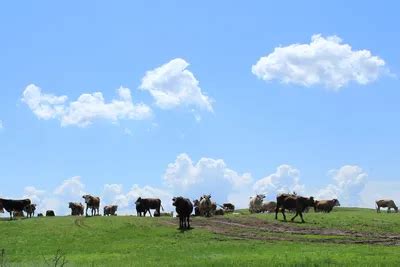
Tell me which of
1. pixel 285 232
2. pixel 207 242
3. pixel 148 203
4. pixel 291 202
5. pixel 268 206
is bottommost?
pixel 207 242

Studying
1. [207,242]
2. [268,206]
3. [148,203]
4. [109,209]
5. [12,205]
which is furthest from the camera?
[109,209]

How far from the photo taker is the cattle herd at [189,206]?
49250 mm

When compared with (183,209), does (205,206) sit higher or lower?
higher

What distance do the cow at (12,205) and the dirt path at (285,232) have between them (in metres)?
26.8

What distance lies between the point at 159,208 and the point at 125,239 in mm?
32436

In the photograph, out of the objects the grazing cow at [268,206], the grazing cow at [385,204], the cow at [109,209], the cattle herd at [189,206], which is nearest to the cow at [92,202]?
the cattle herd at [189,206]

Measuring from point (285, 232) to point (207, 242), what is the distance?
884 centimetres

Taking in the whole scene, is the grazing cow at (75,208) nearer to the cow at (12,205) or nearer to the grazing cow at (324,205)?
the cow at (12,205)

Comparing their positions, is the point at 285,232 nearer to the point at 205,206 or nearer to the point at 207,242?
the point at 207,242

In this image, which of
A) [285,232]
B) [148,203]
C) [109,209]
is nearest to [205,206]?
[148,203]

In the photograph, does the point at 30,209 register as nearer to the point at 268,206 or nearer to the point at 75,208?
the point at 75,208

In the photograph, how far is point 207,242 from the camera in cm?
3741

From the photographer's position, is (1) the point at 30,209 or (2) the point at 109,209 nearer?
(1) the point at 30,209

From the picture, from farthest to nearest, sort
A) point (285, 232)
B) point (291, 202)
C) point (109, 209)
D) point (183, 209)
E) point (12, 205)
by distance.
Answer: point (109, 209)
point (12, 205)
point (291, 202)
point (183, 209)
point (285, 232)
